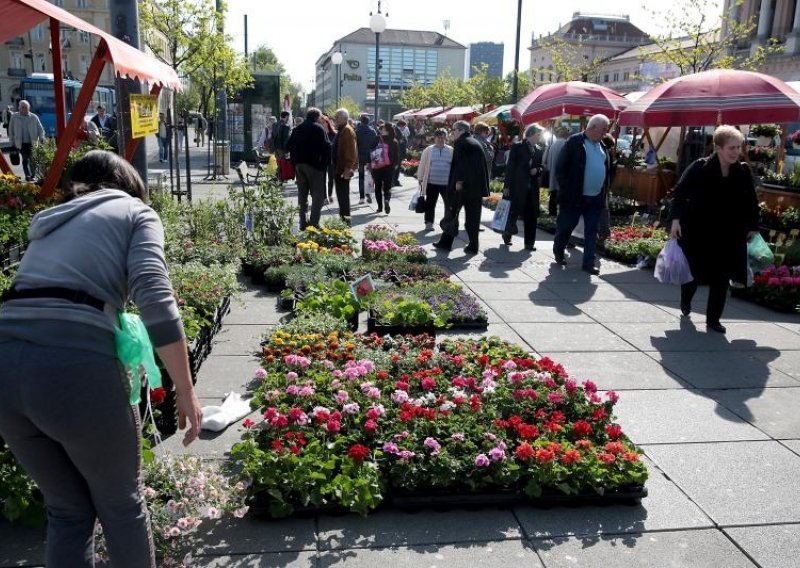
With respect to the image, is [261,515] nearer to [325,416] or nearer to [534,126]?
[325,416]

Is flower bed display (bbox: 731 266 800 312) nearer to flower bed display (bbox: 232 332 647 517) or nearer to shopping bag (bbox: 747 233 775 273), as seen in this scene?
shopping bag (bbox: 747 233 775 273)

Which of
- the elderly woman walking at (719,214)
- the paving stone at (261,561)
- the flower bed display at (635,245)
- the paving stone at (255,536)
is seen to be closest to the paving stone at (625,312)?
the elderly woman walking at (719,214)

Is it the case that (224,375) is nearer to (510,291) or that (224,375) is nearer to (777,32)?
(510,291)

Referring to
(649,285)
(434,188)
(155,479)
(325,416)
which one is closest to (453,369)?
(325,416)

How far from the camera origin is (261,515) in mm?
3398

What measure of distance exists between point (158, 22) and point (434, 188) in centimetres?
992

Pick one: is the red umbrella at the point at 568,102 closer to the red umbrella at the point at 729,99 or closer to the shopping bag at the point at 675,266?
the red umbrella at the point at 729,99

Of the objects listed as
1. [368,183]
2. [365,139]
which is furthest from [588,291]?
[368,183]

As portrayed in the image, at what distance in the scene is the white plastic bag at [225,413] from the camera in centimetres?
432

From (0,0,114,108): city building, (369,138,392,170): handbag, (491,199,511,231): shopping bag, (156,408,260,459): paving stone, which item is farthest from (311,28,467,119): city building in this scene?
(156,408,260,459): paving stone

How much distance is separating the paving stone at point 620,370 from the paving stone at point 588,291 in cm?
192

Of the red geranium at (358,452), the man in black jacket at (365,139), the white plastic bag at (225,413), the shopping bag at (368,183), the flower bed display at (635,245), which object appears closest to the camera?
the red geranium at (358,452)

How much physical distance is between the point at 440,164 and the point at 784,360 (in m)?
6.31

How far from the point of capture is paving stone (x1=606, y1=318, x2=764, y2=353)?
6.31 metres
